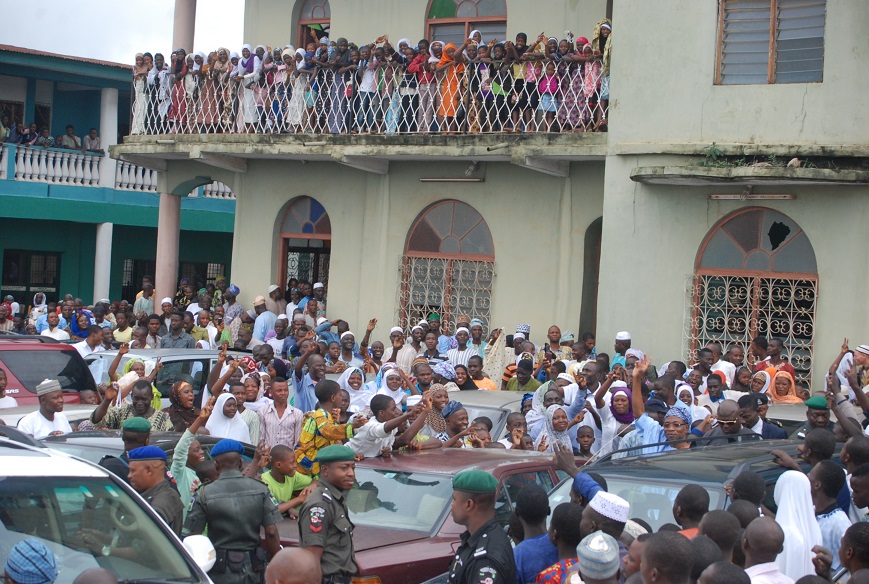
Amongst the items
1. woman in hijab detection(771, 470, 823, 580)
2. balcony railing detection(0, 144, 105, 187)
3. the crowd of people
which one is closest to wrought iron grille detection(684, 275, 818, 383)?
the crowd of people

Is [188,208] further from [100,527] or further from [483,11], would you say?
[100,527]

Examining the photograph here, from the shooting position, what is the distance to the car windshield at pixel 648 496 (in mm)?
6432

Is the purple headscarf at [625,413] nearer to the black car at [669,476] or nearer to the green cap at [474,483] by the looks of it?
the black car at [669,476]

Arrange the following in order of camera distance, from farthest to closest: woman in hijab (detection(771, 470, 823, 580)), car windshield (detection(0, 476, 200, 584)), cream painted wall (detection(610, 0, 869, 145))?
cream painted wall (detection(610, 0, 869, 145)) < woman in hijab (detection(771, 470, 823, 580)) < car windshield (detection(0, 476, 200, 584))

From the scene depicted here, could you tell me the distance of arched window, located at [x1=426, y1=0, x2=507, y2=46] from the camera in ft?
54.3

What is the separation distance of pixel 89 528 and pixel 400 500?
2.48 m

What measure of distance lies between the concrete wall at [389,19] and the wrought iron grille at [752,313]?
4323mm

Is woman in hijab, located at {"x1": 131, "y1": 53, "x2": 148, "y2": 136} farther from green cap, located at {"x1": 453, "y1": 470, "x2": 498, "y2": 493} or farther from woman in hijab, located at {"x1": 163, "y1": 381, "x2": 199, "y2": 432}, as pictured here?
green cap, located at {"x1": 453, "y1": 470, "x2": 498, "y2": 493}

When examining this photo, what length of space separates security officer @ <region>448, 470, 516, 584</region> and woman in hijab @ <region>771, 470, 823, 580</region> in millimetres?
1426

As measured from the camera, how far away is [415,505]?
696 centimetres

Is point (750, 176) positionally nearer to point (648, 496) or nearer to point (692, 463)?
point (692, 463)

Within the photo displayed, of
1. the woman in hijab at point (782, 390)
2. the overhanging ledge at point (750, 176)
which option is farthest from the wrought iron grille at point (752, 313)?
the woman in hijab at point (782, 390)

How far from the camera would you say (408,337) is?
54.5ft

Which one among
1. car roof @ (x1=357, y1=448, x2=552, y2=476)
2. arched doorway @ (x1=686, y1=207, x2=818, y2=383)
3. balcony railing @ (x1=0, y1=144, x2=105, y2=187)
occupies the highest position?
balcony railing @ (x1=0, y1=144, x2=105, y2=187)
